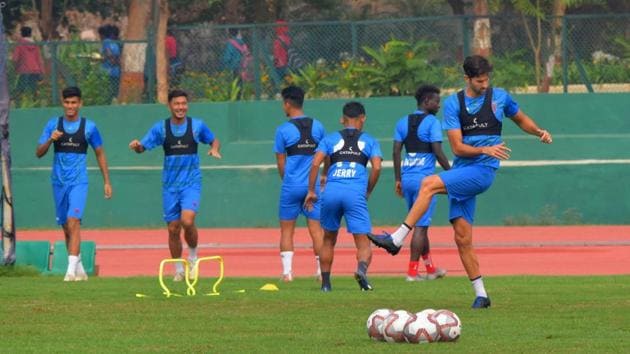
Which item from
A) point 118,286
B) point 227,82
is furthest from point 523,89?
point 118,286

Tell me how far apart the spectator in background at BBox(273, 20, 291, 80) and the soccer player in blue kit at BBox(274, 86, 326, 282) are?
1273 centimetres

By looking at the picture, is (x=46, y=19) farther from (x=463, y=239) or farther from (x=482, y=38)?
(x=463, y=239)

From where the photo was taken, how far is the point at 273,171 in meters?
29.5

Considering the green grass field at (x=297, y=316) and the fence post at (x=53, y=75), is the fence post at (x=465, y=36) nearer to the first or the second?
the fence post at (x=53, y=75)

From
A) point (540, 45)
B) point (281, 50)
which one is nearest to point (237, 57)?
point (281, 50)

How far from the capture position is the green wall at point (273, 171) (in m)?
28.7

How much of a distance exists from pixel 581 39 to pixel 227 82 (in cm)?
654

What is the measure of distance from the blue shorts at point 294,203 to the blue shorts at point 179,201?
3.25 ft

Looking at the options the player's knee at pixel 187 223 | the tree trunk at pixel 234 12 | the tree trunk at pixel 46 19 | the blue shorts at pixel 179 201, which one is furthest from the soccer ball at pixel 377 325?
the tree trunk at pixel 234 12

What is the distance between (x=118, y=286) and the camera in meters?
17.3

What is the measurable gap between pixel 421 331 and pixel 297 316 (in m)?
2.16

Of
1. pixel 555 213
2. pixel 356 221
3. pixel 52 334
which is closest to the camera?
pixel 52 334

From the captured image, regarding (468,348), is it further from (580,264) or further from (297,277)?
(580,264)

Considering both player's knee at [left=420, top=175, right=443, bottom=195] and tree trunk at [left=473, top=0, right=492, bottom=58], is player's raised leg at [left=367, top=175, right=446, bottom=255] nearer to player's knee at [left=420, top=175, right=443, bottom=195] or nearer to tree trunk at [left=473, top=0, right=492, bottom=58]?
player's knee at [left=420, top=175, right=443, bottom=195]
